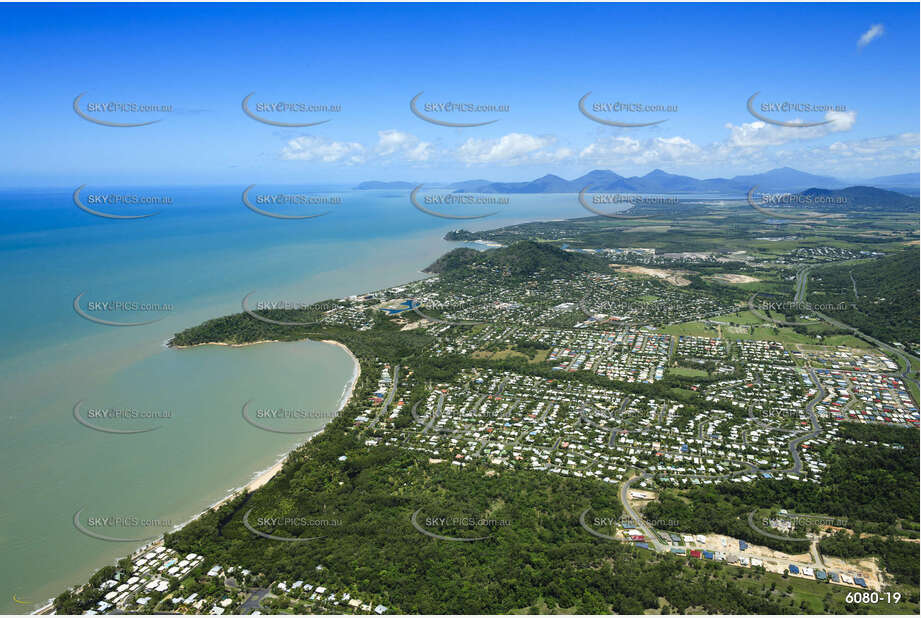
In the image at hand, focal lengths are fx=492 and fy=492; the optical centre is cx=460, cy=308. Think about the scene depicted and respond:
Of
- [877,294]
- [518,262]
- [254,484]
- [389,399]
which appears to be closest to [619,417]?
[389,399]

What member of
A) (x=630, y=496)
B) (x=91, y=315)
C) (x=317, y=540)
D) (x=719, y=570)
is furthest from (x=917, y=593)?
(x=91, y=315)

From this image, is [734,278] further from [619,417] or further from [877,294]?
[619,417]

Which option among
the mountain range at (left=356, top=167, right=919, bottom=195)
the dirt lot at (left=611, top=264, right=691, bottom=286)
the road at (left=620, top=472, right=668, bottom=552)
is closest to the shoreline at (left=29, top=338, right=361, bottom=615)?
the road at (left=620, top=472, right=668, bottom=552)

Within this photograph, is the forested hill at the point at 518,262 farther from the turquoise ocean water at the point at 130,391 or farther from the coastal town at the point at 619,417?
the coastal town at the point at 619,417

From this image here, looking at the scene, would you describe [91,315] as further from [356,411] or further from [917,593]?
[917,593]

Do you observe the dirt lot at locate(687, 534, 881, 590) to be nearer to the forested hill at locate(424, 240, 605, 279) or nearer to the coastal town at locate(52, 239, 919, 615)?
the coastal town at locate(52, 239, 919, 615)

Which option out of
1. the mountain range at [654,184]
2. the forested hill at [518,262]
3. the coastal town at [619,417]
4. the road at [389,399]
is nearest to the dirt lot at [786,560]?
the coastal town at [619,417]
